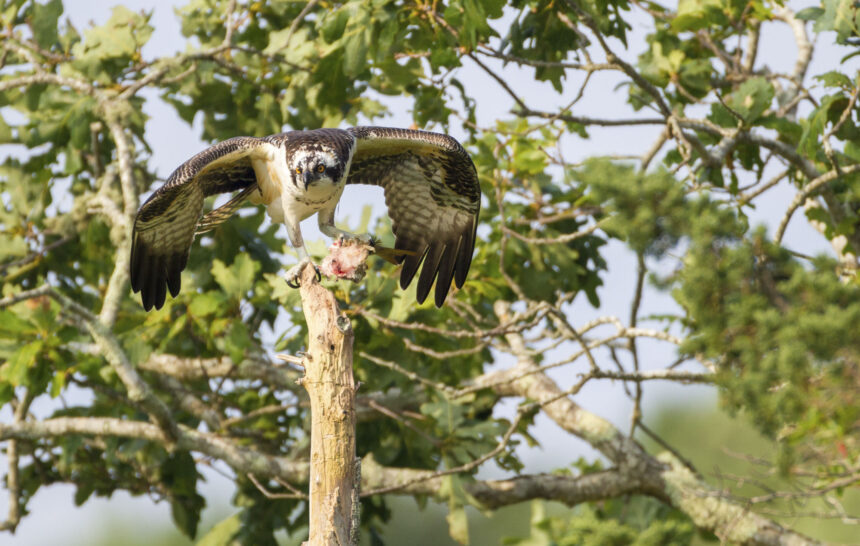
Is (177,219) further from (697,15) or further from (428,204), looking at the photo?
(697,15)

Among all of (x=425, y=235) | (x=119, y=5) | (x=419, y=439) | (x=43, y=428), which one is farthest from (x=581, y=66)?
(x=43, y=428)

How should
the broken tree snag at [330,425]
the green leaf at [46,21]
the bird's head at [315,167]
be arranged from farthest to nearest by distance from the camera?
the green leaf at [46,21] → the bird's head at [315,167] → the broken tree snag at [330,425]

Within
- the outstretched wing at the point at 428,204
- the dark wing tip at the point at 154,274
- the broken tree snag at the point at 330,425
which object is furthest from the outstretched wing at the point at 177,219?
the broken tree snag at the point at 330,425

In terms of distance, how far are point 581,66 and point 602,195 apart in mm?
2941

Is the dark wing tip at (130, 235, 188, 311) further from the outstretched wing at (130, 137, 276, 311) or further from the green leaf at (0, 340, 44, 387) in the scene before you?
the green leaf at (0, 340, 44, 387)

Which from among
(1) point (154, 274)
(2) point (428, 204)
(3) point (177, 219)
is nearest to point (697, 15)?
(2) point (428, 204)

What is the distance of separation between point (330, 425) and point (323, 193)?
1688 mm

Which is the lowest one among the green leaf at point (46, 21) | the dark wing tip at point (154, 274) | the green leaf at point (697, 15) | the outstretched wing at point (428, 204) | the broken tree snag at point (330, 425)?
the broken tree snag at point (330, 425)

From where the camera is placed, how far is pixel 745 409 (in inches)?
149

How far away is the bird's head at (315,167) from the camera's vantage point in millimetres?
5438

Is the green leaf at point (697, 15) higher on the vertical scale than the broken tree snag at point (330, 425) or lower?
higher

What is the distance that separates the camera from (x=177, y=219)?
6320 mm

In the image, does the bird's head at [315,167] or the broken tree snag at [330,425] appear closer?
the broken tree snag at [330,425]

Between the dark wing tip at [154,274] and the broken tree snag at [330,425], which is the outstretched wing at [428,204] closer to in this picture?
the dark wing tip at [154,274]
